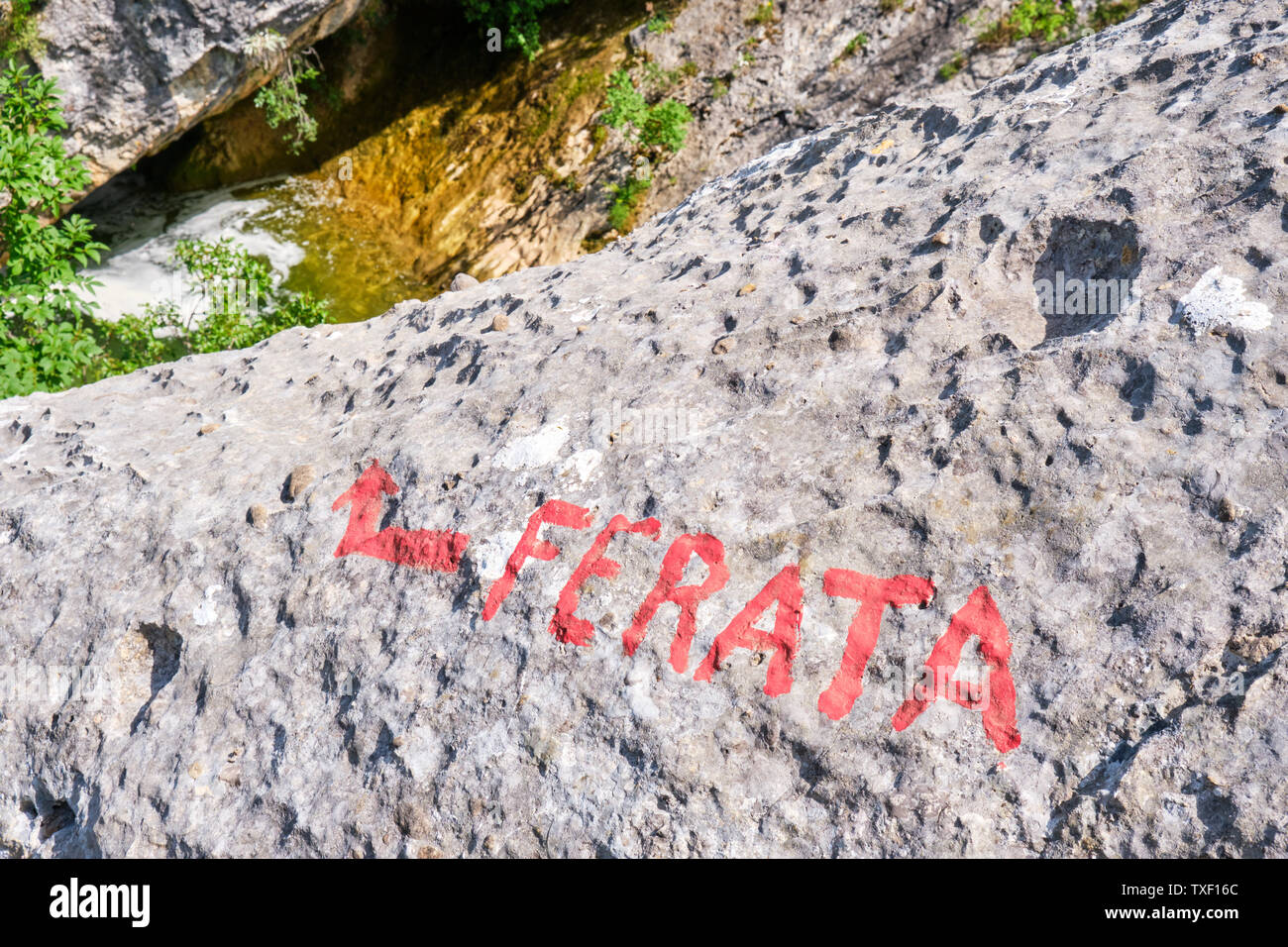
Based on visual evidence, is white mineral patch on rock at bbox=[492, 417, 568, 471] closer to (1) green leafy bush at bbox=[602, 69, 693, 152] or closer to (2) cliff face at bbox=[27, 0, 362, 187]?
(1) green leafy bush at bbox=[602, 69, 693, 152]

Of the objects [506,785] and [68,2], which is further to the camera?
[68,2]

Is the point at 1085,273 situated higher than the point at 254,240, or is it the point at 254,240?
the point at 254,240

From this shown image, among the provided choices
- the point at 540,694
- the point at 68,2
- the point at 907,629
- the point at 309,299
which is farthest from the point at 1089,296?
the point at 68,2

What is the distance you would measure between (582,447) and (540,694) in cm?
88

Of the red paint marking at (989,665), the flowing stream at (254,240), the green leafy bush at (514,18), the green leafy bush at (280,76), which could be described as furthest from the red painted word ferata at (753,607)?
the green leafy bush at (514,18)

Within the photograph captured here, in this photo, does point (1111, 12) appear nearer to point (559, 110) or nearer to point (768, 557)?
point (559, 110)

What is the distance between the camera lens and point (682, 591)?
2.50 m

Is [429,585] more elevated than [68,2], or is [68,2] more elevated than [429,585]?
[68,2]

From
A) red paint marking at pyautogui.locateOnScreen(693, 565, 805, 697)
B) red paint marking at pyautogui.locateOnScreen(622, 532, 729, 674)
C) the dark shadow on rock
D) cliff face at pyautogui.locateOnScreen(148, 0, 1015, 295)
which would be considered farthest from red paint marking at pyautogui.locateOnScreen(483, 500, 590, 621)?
cliff face at pyautogui.locateOnScreen(148, 0, 1015, 295)

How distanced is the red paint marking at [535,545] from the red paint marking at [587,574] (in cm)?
9

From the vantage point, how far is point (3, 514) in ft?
10.5

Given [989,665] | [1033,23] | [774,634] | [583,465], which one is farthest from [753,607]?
[1033,23]

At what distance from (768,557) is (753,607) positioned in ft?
0.54

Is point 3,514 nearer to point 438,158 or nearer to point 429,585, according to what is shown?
point 429,585
